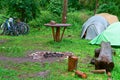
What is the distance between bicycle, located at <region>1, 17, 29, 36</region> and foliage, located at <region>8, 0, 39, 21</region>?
1.39 m

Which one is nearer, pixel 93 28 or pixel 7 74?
pixel 7 74

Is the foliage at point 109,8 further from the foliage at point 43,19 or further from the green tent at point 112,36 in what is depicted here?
the green tent at point 112,36

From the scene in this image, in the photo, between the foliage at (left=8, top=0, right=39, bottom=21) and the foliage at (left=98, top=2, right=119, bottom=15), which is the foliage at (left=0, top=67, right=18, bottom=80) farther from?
the foliage at (left=98, top=2, right=119, bottom=15)

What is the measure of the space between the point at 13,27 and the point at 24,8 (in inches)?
79.0

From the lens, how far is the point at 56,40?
1347 cm

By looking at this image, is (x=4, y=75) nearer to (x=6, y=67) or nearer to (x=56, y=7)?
(x=6, y=67)

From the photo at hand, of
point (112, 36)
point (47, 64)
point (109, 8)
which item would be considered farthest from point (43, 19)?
point (47, 64)

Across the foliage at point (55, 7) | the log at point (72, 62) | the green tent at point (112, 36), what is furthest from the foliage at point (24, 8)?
the log at point (72, 62)

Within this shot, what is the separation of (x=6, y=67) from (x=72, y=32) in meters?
9.33

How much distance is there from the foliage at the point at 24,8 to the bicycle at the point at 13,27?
54.8 inches

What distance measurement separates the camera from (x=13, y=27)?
1617 centimetres

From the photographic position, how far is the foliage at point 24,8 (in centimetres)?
1766

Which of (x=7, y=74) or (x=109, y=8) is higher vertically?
(x=109, y=8)

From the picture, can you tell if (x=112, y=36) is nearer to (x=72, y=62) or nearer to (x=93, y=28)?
(x=93, y=28)
